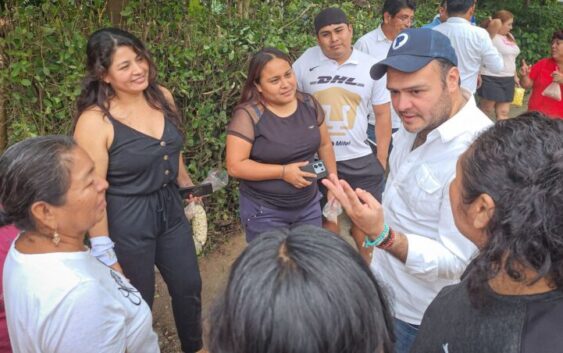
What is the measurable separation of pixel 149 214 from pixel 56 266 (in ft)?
3.15

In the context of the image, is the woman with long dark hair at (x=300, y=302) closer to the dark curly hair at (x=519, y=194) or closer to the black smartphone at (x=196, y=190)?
the dark curly hair at (x=519, y=194)

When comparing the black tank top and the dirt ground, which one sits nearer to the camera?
the black tank top

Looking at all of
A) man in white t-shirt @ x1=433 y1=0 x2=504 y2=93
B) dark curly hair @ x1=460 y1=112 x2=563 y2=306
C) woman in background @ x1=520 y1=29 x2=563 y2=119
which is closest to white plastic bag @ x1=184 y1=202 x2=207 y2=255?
dark curly hair @ x1=460 y1=112 x2=563 y2=306

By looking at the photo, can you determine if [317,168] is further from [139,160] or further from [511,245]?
[511,245]

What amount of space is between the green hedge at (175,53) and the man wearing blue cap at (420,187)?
2.09 m

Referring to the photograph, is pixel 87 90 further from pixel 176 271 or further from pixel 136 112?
pixel 176 271

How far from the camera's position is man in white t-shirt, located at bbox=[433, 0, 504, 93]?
4824mm

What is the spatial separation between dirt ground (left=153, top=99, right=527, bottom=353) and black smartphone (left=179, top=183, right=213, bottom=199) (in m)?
0.49

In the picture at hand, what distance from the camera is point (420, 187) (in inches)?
73.5

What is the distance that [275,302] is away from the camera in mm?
975

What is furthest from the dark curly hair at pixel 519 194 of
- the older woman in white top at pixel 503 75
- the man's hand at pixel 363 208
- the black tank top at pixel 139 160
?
the older woman in white top at pixel 503 75

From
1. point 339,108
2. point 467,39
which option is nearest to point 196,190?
point 339,108

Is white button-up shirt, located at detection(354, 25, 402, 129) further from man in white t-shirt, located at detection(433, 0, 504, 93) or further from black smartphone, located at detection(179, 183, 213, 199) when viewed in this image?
black smartphone, located at detection(179, 183, 213, 199)

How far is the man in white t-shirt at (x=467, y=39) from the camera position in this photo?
482 centimetres
